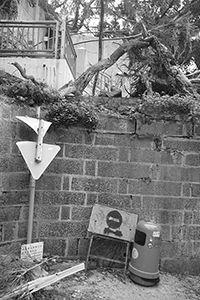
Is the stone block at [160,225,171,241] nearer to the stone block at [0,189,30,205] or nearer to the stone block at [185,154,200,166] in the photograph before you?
the stone block at [185,154,200,166]

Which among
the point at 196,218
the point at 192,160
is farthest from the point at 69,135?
the point at 196,218

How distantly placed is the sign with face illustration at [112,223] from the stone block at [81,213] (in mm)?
105

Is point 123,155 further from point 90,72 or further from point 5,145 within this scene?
point 90,72

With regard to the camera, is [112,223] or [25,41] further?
[25,41]

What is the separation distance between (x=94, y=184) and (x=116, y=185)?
294 mm

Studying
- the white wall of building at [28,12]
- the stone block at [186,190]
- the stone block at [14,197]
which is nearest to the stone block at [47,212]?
the stone block at [14,197]

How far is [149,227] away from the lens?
3260 mm

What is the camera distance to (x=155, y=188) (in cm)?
368

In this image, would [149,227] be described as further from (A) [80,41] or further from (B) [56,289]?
(A) [80,41]

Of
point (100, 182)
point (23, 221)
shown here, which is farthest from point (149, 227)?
point (23, 221)

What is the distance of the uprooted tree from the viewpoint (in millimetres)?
3521

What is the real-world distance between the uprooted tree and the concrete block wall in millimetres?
206

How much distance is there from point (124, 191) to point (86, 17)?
6814mm

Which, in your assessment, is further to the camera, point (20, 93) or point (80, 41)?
point (80, 41)
